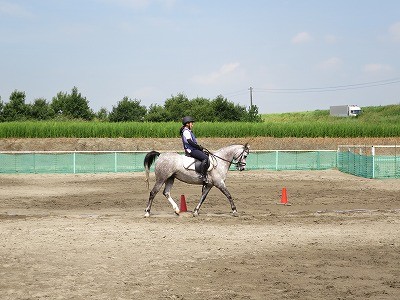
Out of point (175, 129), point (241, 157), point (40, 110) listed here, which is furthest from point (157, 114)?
point (241, 157)

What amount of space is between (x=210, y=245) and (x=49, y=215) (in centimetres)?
702

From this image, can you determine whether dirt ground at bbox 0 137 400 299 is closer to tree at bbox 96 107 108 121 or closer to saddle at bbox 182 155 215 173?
saddle at bbox 182 155 215 173

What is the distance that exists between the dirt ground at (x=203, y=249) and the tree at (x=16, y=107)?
5670 cm

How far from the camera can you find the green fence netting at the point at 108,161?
3784cm

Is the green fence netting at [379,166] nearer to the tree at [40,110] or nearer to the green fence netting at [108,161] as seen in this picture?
the green fence netting at [108,161]

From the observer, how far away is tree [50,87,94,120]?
281 feet

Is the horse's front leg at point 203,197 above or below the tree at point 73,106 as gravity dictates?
below

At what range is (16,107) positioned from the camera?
80438mm

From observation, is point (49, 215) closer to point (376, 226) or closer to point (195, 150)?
point (195, 150)

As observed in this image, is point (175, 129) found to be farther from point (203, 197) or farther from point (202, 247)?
point (202, 247)

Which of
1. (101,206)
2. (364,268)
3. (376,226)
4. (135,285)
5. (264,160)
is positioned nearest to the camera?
(135,285)

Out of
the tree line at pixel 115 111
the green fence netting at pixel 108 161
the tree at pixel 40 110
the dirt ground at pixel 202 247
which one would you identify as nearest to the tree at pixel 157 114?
the tree line at pixel 115 111

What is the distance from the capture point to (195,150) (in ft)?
59.6

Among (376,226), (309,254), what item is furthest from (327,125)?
(309,254)
